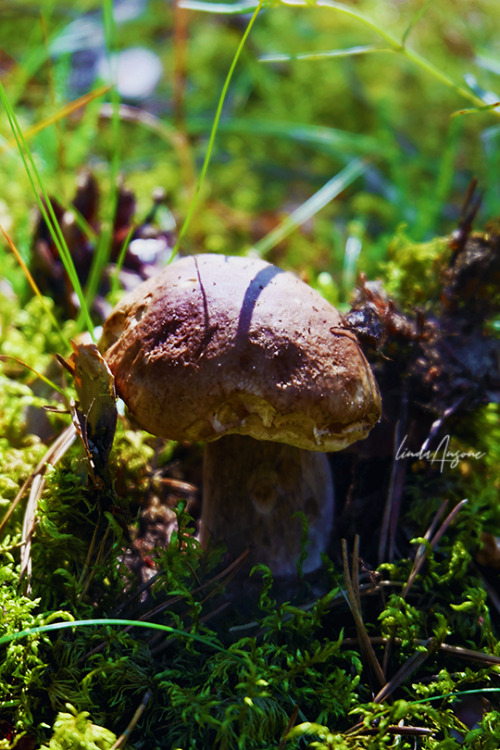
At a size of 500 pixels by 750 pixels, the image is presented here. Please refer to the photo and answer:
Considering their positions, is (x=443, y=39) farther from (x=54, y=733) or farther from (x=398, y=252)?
(x=54, y=733)

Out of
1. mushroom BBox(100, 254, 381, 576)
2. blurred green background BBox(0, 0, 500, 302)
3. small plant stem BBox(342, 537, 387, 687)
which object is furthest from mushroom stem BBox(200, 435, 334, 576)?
blurred green background BBox(0, 0, 500, 302)

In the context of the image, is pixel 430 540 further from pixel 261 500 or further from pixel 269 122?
pixel 269 122

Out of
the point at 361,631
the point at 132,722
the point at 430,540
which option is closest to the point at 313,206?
the point at 430,540

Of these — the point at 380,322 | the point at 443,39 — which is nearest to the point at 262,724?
the point at 380,322

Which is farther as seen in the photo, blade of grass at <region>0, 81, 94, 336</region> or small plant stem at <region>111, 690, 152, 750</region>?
blade of grass at <region>0, 81, 94, 336</region>

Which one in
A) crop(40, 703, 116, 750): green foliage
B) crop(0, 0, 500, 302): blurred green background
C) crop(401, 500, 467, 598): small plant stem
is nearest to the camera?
crop(40, 703, 116, 750): green foliage

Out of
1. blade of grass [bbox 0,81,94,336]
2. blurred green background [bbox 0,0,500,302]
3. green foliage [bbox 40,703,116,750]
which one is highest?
blurred green background [bbox 0,0,500,302]

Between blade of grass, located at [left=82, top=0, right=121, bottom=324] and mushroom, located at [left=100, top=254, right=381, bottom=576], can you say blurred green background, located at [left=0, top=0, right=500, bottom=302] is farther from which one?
mushroom, located at [left=100, top=254, right=381, bottom=576]

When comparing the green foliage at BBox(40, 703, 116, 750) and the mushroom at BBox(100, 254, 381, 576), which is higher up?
the mushroom at BBox(100, 254, 381, 576)
